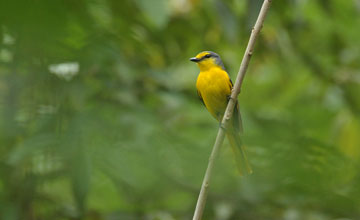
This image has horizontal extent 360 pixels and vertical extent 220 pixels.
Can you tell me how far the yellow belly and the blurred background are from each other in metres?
0.16

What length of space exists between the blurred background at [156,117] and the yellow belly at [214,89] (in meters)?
0.16

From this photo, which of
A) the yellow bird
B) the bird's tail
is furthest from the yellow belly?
the bird's tail

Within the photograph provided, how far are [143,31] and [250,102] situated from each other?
1.89 metres

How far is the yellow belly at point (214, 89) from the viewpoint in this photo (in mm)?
1574

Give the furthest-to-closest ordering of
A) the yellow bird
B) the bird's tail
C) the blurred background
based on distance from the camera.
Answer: the yellow bird < the bird's tail < the blurred background

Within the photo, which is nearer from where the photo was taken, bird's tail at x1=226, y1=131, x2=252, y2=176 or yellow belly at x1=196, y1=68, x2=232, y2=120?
bird's tail at x1=226, y1=131, x2=252, y2=176

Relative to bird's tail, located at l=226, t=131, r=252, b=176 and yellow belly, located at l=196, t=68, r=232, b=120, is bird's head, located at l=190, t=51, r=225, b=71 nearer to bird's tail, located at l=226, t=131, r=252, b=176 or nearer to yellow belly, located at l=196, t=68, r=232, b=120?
yellow belly, located at l=196, t=68, r=232, b=120

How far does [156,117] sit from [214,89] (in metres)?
0.88

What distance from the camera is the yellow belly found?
1.57 m

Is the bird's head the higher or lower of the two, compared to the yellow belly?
higher

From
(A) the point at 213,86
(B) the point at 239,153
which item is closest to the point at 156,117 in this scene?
(A) the point at 213,86

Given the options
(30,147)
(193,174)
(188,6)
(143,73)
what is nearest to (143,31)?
(143,73)

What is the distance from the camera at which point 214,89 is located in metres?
1.67

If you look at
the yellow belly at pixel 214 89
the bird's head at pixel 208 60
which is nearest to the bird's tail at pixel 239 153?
the yellow belly at pixel 214 89
